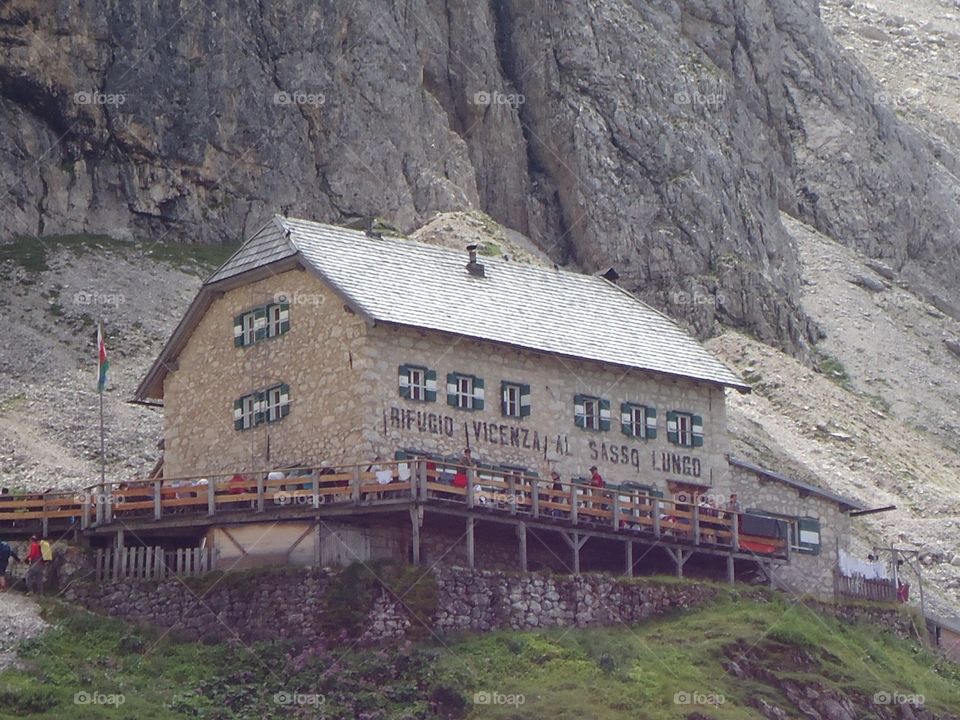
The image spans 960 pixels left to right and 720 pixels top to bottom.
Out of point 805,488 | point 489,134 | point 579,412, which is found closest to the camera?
point 579,412

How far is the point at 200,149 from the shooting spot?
341 ft

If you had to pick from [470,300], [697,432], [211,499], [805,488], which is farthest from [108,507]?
[805,488]

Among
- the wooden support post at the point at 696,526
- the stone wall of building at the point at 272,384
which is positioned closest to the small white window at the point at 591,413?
the wooden support post at the point at 696,526

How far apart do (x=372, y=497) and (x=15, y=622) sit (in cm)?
883

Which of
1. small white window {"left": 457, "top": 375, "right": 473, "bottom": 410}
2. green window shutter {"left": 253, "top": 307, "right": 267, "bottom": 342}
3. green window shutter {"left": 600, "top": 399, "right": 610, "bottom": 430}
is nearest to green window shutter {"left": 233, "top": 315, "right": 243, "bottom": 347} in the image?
green window shutter {"left": 253, "top": 307, "right": 267, "bottom": 342}

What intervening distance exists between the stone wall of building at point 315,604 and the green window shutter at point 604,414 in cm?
755

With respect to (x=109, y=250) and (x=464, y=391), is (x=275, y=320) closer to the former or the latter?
(x=464, y=391)

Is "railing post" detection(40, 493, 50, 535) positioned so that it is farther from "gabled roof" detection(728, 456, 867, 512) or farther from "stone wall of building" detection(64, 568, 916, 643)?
"gabled roof" detection(728, 456, 867, 512)

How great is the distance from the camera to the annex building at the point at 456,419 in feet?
182

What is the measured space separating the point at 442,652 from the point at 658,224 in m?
66.9

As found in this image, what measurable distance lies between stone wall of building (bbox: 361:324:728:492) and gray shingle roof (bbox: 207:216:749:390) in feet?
1.65

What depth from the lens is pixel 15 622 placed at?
51.8 m

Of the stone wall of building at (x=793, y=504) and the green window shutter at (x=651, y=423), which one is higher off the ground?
the green window shutter at (x=651, y=423)

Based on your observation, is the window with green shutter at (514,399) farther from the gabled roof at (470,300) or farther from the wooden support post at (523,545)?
the wooden support post at (523,545)
